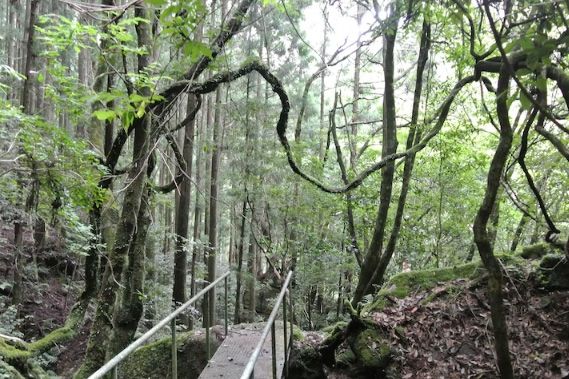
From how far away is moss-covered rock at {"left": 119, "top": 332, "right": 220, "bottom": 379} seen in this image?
23.2 feet

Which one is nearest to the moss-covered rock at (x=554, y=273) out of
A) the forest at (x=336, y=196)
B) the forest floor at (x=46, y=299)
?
the forest at (x=336, y=196)

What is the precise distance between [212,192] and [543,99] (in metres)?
12.2

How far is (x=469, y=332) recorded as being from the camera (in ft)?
18.9

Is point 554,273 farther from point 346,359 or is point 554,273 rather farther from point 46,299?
point 46,299

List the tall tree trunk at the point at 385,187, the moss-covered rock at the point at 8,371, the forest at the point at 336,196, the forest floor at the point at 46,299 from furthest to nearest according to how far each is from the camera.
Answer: the forest floor at the point at 46,299, the tall tree trunk at the point at 385,187, the moss-covered rock at the point at 8,371, the forest at the point at 336,196

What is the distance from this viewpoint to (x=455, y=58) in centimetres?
761

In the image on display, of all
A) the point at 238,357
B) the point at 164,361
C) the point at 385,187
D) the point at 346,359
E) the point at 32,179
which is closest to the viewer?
the point at 238,357

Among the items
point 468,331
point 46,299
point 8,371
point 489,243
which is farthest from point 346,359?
point 46,299

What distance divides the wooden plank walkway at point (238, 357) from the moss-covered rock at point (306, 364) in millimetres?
296

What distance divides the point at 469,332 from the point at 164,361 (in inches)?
177

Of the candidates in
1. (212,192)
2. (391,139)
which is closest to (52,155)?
(391,139)

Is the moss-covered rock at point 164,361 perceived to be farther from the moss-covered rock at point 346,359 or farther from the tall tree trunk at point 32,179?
the tall tree trunk at point 32,179

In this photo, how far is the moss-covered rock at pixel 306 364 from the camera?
616cm

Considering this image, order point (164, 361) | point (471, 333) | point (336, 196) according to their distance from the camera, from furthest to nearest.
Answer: point (336, 196), point (164, 361), point (471, 333)
